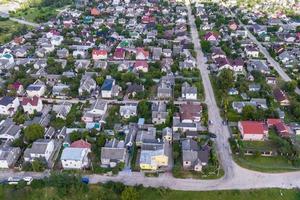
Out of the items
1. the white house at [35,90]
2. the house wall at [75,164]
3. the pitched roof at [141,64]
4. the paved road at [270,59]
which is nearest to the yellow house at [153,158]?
the house wall at [75,164]

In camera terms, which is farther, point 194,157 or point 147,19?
point 147,19

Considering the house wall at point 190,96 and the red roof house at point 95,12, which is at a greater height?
the house wall at point 190,96

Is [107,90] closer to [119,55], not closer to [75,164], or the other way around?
[119,55]

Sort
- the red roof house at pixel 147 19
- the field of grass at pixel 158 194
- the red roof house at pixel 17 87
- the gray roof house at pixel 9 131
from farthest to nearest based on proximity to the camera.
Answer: the red roof house at pixel 147 19 < the red roof house at pixel 17 87 < the gray roof house at pixel 9 131 < the field of grass at pixel 158 194

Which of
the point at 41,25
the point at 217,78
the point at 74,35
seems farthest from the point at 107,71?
the point at 41,25

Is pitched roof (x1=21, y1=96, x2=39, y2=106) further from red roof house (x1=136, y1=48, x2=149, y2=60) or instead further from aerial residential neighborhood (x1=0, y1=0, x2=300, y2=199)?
red roof house (x1=136, y1=48, x2=149, y2=60)

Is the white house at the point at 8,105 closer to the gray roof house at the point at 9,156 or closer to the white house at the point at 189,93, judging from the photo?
the gray roof house at the point at 9,156

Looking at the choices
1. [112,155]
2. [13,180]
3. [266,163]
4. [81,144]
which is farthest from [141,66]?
[13,180]
